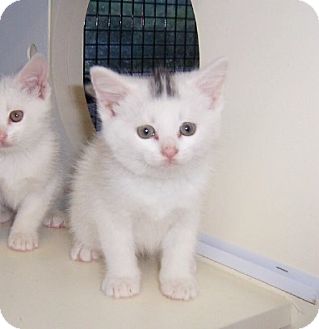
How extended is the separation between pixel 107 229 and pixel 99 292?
0.16 meters

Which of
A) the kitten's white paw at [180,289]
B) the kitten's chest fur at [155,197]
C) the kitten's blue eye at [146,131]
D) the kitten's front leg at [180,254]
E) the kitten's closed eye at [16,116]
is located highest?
the kitten's blue eye at [146,131]

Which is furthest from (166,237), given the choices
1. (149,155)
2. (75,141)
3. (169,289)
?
(75,141)

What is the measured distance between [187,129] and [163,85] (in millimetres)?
131

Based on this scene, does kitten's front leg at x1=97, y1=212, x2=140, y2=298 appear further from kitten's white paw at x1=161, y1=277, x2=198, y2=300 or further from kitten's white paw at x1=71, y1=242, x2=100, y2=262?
kitten's white paw at x1=71, y1=242, x2=100, y2=262

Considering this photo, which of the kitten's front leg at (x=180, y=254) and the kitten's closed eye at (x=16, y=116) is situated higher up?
the kitten's closed eye at (x=16, y=116)

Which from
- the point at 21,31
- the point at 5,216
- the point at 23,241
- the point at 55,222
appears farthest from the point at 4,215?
the point at 21,31

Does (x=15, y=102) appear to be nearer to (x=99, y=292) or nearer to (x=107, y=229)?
(x=107, y=229)

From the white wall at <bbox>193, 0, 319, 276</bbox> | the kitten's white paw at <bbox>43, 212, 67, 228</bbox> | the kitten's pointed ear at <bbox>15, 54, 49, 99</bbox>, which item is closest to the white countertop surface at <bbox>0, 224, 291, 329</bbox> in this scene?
the white wall at <bbox>193, 0, 319, 276</bbox>

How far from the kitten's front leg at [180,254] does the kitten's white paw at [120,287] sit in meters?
0.08

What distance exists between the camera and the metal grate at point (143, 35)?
2342 mm

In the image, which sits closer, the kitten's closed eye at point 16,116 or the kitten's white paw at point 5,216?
the kitten's closed eye at point 16,116

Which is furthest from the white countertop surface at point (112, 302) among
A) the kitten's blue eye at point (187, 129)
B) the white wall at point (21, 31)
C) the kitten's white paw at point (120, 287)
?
the white wall at point (21, 31)

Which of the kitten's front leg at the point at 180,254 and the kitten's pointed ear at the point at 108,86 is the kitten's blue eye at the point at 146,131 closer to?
the kitten's pointed ear at the point at 108,86

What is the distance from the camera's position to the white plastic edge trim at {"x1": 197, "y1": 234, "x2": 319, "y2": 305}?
150 centimetres
